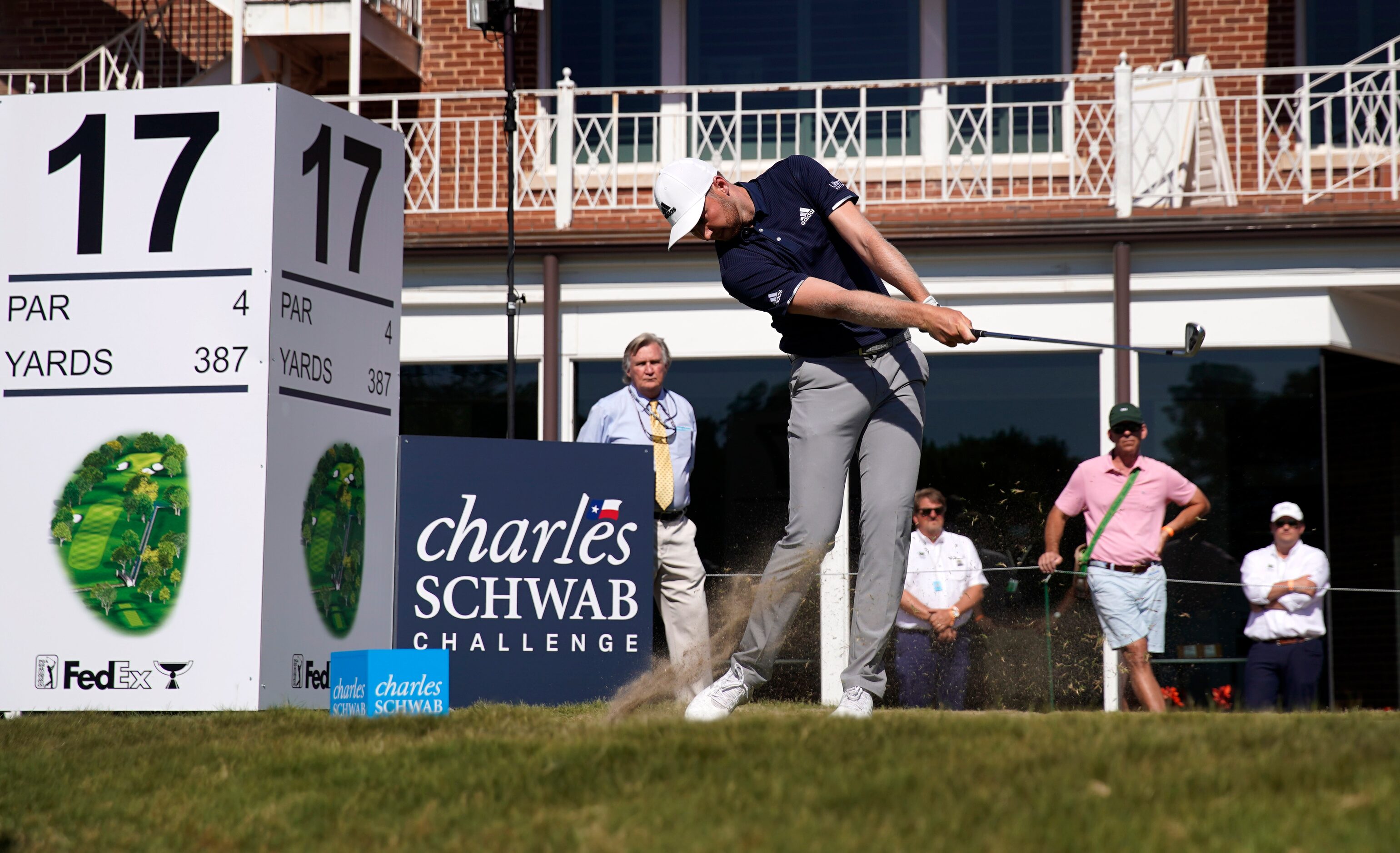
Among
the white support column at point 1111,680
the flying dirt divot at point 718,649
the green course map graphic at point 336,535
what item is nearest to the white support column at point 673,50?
the flying dirt divot at point 718,649

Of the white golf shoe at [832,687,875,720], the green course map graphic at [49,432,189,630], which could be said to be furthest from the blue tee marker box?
the white golf shoe at [832,687,875,720]

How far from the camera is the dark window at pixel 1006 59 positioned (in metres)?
13.5

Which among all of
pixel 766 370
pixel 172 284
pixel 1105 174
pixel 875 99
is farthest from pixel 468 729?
pixel 875 99

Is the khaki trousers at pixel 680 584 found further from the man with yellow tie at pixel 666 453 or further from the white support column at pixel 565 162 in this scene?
the white support column at pixel 565 162

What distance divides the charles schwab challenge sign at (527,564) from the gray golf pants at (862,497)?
2.55 metres

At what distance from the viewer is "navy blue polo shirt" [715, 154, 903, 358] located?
17.0 feet

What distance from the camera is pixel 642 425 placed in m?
8.30

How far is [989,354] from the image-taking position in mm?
11523

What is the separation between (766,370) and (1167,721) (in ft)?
23.5

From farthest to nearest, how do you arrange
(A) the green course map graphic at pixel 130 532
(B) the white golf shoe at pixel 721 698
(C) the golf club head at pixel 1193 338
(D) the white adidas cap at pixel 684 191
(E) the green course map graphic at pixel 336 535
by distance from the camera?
(E) the green course map graphic at pixel 336 535 < (A) the green course map graphic at pixel 130 532 < (C) the golf club head at pixel 1193 338 < (B) the white golf shoe at pixel 721 698 < (D) the white adidas cap at pixel 684 191

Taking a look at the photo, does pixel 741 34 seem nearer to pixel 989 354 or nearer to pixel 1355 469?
pixel 989 354

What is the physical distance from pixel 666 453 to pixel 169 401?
2716 mm

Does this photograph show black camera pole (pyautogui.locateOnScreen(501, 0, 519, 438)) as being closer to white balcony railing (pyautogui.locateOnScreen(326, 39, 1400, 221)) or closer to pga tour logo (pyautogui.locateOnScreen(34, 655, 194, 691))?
white balcony railing (pyautogui.locateOnScreen(326, 39, 1400, 221))

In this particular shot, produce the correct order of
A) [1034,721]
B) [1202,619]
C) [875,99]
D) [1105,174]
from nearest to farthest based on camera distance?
[1034,721], [1202,619], [1105,174], [875,99]
